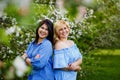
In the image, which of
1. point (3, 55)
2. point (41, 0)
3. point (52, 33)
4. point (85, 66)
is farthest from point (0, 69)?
point (85, 66)

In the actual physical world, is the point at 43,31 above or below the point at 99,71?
above

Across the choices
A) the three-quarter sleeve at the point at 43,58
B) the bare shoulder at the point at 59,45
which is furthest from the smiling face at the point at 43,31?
the bare shoulder at the point at 59,45

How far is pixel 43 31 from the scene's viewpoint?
18.8ft

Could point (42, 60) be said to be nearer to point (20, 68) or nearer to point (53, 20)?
point (53, 20)

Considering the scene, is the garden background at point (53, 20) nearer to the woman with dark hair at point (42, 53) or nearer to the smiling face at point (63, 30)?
the woman with dark hair at point (42, 53)

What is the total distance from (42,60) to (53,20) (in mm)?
3495

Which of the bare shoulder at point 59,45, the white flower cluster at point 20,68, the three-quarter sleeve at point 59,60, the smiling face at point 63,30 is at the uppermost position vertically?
the white flower cluster at point 20,68

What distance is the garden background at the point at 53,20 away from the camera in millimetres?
1628

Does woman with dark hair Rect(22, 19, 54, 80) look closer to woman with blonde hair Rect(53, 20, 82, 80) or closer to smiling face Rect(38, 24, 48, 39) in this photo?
smiling face Rect(38, 24, 48, 39)

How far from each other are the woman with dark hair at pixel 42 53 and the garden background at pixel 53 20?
0.58 feet

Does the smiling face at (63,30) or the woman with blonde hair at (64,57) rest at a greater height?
the smiling face at (63,30)

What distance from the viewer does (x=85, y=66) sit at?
10.8m

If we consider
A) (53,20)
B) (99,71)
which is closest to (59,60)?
(53,20)

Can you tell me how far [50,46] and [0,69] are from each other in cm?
400
